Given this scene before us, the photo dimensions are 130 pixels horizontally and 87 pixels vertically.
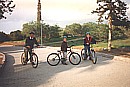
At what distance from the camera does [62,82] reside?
8609 millimetres

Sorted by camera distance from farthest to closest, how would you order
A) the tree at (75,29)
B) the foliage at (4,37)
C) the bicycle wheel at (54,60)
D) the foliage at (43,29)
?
the tree at (75,29)
the foliage at (4,37)
the foliage at (43,29)
the bicycle wheel at (54,60)

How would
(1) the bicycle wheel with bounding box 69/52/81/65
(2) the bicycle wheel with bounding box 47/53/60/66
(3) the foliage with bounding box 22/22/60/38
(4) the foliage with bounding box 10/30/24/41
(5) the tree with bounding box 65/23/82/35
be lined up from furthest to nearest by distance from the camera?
(5) the tree with bounding box 65/23/82/35, (4) the foliage with bounding box 10/30/24/41, (3) the foliage with bounding box 22/22/60/38, (1) the bicycle wheel with bounding box 69/52/81/65, (2) the bicycle wheel with bounding box 47/53/60/66

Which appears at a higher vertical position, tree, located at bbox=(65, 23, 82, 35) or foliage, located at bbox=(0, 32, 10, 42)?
tree, located at bbox=(65, 23, 82, 35)

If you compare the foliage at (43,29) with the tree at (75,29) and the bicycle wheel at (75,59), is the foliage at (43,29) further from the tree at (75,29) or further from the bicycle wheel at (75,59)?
the bicycle wheel at (75,59)

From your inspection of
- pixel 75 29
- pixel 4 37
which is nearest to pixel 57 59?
pixel 4 37

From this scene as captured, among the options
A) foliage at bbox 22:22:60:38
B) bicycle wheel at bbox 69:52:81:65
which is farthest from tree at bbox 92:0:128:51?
foliage at bbox 22:22:60:38

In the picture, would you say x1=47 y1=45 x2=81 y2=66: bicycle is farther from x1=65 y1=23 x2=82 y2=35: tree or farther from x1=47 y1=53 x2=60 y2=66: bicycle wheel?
x1=65 y1=23 x2=82 y2=35: tree

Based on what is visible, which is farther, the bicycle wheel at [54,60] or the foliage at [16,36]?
the foliage at [16,36]

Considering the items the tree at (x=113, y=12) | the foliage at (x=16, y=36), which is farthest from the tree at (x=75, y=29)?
the tree at (x=113, y=12)

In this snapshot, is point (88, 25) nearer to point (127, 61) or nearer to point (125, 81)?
point (127, 61)

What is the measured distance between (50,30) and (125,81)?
56914 millimetres

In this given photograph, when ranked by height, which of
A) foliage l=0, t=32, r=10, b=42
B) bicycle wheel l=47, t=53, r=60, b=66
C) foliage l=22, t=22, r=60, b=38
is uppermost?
foliage l=22, t=22, r=60, b=38

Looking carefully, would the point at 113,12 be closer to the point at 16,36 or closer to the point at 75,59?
the point at 75,59

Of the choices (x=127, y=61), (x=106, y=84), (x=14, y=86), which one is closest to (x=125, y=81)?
(x=106, y=84)
